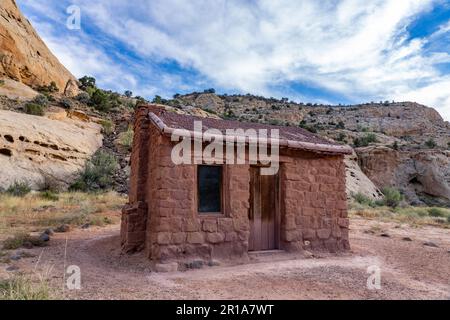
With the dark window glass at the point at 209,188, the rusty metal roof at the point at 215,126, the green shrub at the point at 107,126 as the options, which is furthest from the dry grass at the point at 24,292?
the green shrub at the point at 107,126

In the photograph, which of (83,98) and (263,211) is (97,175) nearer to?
(83,98)

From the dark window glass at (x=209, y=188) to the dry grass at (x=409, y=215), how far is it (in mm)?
10173

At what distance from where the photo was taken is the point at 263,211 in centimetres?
759

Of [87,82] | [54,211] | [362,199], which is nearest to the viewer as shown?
[54,211]

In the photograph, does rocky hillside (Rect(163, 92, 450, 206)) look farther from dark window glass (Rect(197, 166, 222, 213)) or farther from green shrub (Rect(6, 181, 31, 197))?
green shrub (Rect(6, 181, 31, 197))

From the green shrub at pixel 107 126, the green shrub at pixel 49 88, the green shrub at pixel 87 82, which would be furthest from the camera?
the green shrub at pixel 87 82

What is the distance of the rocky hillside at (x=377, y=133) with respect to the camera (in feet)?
77.6

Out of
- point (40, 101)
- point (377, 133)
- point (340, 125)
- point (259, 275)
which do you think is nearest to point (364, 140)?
point (377, 133)

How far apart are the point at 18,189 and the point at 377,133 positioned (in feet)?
101

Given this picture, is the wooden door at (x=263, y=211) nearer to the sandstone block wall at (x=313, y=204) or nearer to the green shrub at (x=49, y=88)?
the sandstone block wall at (x=313, y=204)

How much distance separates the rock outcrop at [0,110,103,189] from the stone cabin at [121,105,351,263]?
1014 cm

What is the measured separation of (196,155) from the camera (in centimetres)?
664

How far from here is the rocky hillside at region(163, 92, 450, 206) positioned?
23.7 metres
